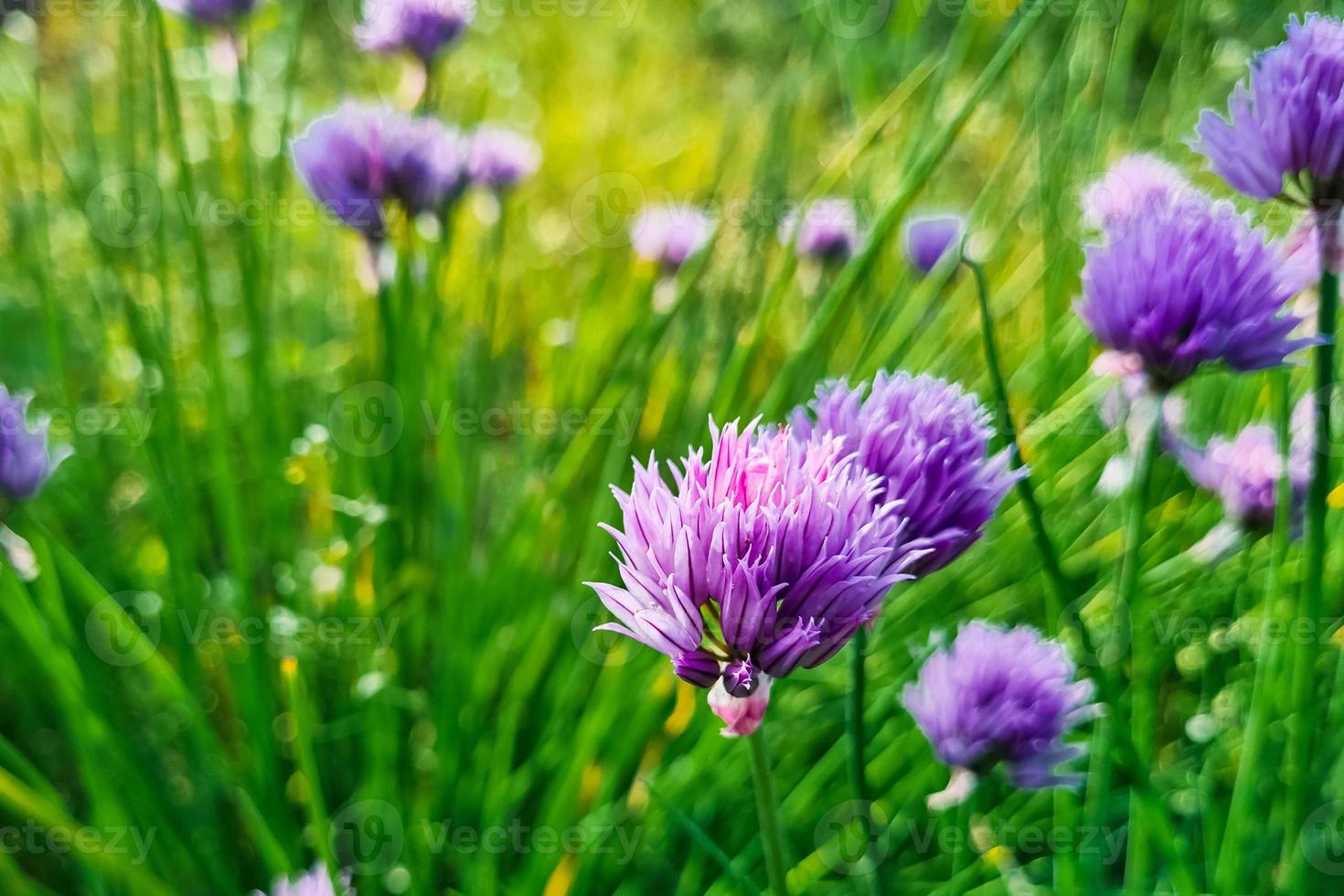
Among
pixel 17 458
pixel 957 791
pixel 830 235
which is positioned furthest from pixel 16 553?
pixel 830 235

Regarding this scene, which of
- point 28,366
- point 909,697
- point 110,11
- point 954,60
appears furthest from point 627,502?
point 28,366

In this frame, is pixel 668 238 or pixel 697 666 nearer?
pixel 697 666

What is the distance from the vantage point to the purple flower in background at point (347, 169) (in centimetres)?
89

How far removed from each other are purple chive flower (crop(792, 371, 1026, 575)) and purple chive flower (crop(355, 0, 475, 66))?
736mm

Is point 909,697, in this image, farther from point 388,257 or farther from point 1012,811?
point 388,257

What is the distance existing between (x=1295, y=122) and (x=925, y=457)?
27 cm

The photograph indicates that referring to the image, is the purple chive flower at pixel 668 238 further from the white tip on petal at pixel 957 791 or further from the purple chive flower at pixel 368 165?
the white tip on petal at pixel 957 791

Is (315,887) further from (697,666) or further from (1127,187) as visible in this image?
(1127,187)

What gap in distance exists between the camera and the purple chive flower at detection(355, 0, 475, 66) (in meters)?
0.98

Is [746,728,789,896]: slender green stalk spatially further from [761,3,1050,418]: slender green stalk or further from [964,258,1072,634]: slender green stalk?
[761,3,1050,418]: slender green stalk

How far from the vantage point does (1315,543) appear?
52cm

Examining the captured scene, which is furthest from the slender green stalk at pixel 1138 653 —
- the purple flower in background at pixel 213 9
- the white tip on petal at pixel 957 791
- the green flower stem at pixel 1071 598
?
the purple flower in background at pixel 213 9

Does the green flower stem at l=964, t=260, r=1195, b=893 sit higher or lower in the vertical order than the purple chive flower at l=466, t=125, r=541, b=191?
lower

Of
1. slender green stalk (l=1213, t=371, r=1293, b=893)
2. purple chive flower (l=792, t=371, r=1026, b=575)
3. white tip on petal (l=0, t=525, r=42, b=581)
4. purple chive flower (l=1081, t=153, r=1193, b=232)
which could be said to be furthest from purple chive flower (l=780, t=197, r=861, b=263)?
Result: white tip on petal (l=0, t=525, r=42, b=581)
